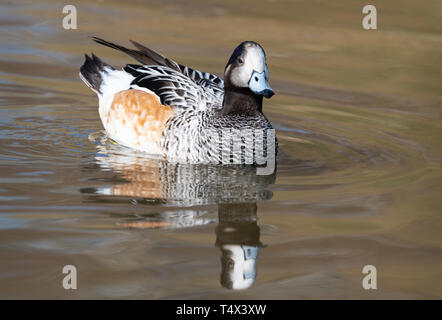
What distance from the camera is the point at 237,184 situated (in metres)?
6.87

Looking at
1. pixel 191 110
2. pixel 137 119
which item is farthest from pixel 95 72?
pixel 191 110

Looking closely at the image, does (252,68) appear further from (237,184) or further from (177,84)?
(177,84)

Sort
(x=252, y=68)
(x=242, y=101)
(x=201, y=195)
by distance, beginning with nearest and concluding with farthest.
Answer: (x=201, y=195)
(x=252, y=68)
(x=242, y=101)

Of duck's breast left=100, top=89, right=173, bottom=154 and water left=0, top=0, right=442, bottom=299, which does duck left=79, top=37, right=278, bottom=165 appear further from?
water left=0, top=0, right=442, bottom=299

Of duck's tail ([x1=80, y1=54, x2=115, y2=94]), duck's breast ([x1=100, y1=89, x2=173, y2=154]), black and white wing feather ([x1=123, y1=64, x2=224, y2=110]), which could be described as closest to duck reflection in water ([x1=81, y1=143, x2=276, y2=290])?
duck's breast ([x1=100, y1=89, x2=173, y2=154])

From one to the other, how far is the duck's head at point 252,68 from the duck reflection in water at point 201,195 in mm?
752

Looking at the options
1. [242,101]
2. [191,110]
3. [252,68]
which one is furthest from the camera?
[191,110]

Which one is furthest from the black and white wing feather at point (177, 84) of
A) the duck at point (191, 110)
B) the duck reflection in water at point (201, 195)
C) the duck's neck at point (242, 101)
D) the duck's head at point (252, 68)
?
the duck's head at point (252, 68)

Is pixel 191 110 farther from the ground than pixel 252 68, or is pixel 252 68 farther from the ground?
pixel 252 68

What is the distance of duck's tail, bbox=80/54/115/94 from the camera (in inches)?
353

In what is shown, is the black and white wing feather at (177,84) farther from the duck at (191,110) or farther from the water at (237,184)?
the water at (237,184)

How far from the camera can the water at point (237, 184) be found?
5258mm

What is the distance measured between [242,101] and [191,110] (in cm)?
61
